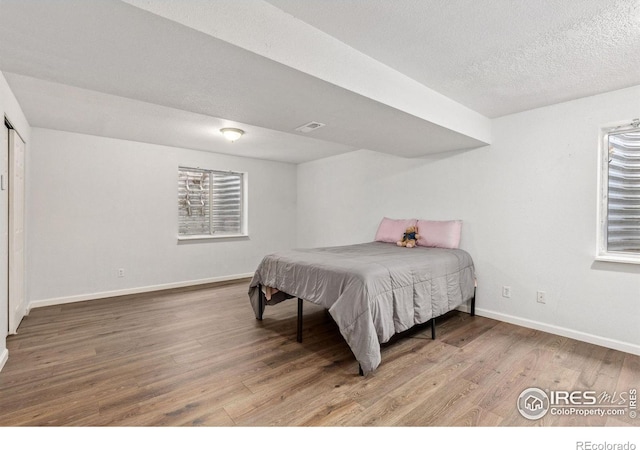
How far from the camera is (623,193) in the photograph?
8.88 ft

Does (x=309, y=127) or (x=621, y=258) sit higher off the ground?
(x=309, y=127)

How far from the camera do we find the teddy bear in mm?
3756

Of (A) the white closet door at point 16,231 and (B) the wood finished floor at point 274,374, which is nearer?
(B) the wood finished floor at point 274,374

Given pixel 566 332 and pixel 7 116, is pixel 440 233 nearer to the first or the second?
pixel 566 332

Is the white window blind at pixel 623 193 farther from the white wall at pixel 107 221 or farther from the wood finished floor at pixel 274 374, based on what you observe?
the white wall at pixel 107 221

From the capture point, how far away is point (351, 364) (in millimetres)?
2375

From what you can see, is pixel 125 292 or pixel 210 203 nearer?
pixel 125 292

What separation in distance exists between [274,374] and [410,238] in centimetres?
238

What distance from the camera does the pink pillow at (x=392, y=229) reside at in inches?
161

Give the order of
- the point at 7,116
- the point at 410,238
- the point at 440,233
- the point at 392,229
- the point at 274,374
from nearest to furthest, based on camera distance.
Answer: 1. the point at 274,374
2. the point at 7,116
3. the point at 440,233
4. the point at 410,238
5. the point at 392,229

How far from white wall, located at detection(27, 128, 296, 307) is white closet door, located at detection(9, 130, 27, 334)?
46cm

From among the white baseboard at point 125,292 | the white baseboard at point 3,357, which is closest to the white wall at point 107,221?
the white baseboard at point 125,292

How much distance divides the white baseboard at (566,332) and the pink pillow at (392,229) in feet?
4.26

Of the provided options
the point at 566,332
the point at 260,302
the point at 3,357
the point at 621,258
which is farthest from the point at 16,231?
the point at 621,258
